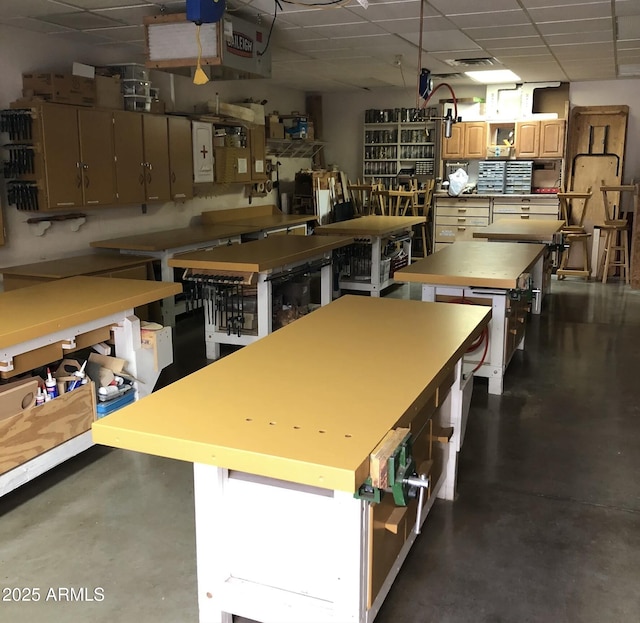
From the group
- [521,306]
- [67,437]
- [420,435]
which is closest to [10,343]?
[67,437]

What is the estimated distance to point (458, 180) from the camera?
9797 millimetres

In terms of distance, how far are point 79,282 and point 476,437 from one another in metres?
2.47

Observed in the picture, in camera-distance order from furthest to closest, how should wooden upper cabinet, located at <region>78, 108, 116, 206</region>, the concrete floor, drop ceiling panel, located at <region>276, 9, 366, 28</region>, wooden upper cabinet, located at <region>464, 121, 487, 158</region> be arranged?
wooden upper cabinet, located at <region>464, 121, 487, 158</region> < wooden upper cabinet, located at <region>78, 108, 116, 206</region> < drop ceiling panel, located at <region>276, 9, 366, 28</region> < the concrete floor

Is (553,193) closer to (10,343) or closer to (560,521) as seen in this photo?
(560,521)

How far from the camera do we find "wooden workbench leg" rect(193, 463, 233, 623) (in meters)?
1.90

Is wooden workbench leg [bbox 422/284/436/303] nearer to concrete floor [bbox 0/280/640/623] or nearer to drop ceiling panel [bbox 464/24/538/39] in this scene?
concrete floor [bbox 0/280/640/623]

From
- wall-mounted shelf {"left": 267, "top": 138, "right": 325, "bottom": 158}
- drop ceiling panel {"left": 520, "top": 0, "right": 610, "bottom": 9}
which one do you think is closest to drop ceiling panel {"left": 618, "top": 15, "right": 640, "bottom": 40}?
drop ceiling panel {"left": 520, "top": 0, "right": 610, "bottom": 9}

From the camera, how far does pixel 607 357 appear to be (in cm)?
532

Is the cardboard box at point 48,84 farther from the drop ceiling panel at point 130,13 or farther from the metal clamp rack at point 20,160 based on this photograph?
the drop ceiling panel at point 130,13

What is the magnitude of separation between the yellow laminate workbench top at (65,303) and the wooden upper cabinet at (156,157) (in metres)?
2.53

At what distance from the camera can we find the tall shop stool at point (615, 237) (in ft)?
27.7

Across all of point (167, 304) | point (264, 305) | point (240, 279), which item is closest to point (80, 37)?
point (167, 304)

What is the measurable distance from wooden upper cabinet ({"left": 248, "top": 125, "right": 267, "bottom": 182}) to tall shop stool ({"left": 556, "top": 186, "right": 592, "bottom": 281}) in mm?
3818

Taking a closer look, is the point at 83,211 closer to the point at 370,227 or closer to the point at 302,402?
the point at 370,227
